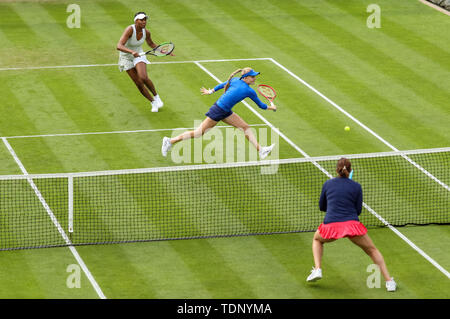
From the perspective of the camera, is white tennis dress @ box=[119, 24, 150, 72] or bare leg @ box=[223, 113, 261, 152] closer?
bare leg @ box=[223, 113, 261, 152]

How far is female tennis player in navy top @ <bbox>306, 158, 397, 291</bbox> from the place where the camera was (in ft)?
46.3

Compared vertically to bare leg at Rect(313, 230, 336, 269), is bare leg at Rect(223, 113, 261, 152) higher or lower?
lower

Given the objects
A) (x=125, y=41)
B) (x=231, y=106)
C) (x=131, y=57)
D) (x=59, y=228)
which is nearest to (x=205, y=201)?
(x=231, y=106)

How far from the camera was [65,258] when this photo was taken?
609 inches

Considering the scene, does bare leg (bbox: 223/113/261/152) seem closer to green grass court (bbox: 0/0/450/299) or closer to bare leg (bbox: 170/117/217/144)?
bare leg (bbox: 170/117/217/144)

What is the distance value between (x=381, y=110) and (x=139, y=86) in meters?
5.58

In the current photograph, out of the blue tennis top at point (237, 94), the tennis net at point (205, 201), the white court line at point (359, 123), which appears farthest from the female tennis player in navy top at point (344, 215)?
the blue tennis top at point (237, 94)

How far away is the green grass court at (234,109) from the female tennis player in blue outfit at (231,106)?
0.49 metres

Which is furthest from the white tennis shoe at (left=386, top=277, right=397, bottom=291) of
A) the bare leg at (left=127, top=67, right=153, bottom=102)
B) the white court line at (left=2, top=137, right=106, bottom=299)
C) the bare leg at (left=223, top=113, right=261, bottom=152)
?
the bare leg at (left=127, top=67, right=153, bottom=102)

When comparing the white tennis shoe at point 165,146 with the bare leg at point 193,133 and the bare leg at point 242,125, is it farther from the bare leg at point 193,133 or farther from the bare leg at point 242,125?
the bare leg at point 242,125

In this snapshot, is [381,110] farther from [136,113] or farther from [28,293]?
[28,293]

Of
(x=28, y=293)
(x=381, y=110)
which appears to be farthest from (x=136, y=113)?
(x=28, y=293)

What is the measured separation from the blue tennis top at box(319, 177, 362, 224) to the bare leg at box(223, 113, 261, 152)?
5.60 metres

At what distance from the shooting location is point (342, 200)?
46.3ft
